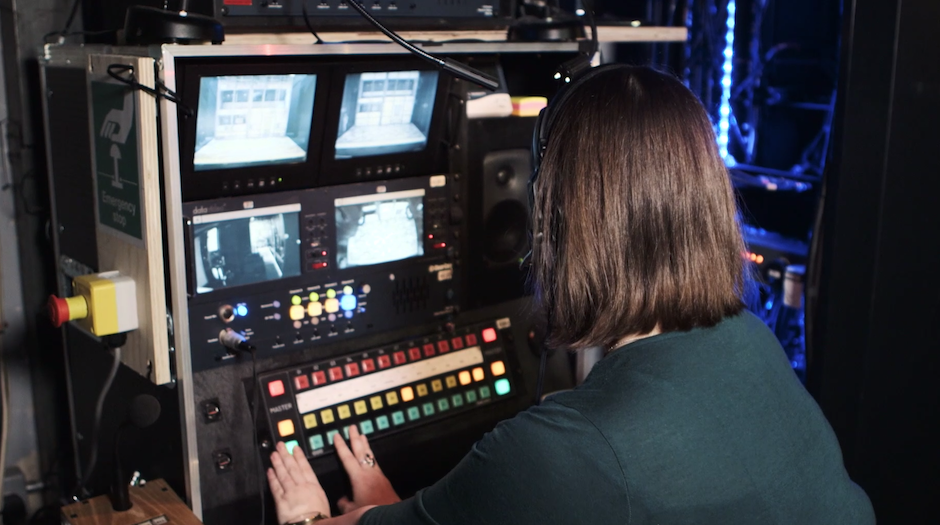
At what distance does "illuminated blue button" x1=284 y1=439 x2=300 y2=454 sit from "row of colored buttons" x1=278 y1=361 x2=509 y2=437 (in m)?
0.01

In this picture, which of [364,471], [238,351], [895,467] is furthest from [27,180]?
[895,467]

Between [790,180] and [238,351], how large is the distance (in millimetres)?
1513

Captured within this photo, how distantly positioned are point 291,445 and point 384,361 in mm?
239

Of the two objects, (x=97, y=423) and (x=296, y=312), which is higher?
(x=296, y=312)

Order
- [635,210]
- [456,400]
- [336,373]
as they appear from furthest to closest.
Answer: [456,400], [336,373], [635,210]

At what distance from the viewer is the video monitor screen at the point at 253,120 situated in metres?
1.45

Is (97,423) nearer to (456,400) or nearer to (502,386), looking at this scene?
(456,400)

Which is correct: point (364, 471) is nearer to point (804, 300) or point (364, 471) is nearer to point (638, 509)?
point (638, 509)

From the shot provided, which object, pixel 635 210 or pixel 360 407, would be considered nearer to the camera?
pixel 635 210

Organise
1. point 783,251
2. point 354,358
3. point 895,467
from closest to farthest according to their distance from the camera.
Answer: point 354,358 → point 895,467 → point 783,251

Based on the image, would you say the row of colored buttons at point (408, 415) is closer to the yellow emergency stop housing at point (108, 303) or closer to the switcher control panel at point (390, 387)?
the switcher control panel at point (390, 387)

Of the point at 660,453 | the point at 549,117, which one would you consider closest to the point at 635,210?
the point at 549,117

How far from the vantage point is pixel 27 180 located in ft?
5.89

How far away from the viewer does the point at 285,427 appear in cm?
159
